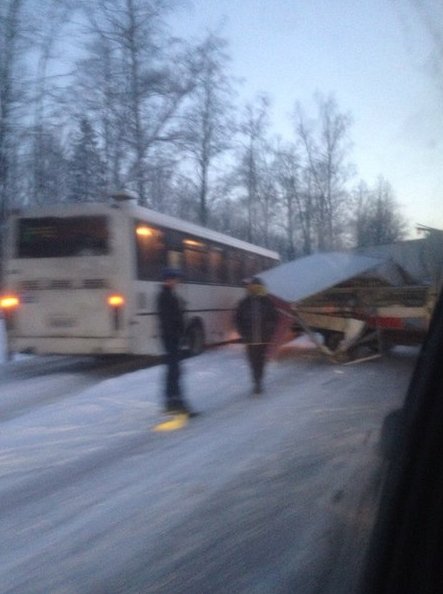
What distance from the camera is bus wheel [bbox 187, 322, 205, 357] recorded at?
1386 centimetres

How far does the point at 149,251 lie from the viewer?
11.9m

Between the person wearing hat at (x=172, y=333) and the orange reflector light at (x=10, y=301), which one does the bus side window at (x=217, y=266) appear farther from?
the person wearing hat at (x=172, y=333)

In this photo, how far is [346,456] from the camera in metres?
5.89

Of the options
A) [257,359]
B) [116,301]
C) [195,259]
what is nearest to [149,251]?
[116,301]

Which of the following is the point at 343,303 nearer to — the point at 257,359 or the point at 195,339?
the point at 257,359

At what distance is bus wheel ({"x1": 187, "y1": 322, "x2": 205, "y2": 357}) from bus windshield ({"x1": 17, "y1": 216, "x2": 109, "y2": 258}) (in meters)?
3.56

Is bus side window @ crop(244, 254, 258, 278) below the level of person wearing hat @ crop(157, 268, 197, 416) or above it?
above

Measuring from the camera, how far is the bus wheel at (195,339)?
1386 cm

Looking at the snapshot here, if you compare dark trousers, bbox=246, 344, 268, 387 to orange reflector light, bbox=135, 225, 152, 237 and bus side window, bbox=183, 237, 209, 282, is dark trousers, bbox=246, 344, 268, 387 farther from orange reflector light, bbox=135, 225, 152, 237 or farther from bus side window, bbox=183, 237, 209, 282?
bus side window, bbox=183, 237, 209, 282

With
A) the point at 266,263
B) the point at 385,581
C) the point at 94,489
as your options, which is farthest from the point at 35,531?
the point at 266,263

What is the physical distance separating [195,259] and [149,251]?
2638 millimetres

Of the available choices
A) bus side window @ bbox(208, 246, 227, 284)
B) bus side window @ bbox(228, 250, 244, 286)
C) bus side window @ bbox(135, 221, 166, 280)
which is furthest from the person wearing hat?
bus side window @ bbox(228, 250, 244, 286)

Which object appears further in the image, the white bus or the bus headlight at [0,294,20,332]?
the bus headlight at [0,294,20,332]

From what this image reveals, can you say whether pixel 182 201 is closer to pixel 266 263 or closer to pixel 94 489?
pixel 266 263
